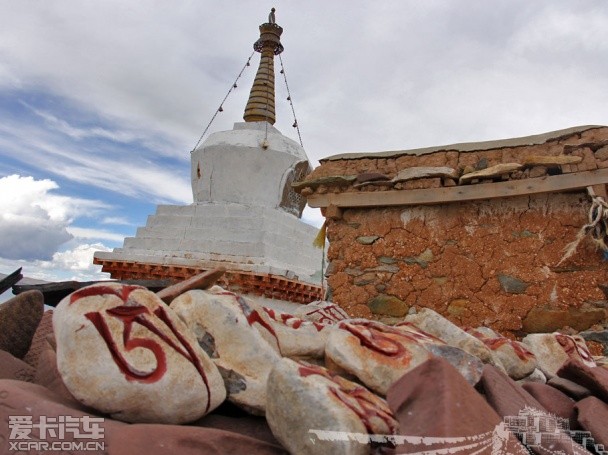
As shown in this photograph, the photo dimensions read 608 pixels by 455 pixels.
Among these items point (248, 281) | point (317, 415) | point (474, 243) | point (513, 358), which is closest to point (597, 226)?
point (474, 243)

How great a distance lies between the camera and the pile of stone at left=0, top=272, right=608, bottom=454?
141 cm

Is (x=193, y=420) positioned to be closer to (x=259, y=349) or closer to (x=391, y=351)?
(x=259, y=349)

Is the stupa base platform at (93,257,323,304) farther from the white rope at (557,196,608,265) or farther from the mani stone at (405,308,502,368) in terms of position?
the mani stone at (405,308,502,368)

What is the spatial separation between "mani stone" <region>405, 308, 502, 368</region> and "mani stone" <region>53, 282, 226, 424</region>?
1.29 m

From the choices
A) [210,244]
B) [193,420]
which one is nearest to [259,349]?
[193,420]

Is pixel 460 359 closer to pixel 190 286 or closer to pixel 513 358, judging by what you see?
pixel 513 358

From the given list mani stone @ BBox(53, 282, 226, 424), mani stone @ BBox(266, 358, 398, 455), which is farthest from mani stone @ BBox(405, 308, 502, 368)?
mani stone @ BBox(53, 282, 226, 424)

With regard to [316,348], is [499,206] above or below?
above

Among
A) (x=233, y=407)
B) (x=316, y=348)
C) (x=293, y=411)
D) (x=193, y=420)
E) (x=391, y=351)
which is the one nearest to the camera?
(x=293, y=411)

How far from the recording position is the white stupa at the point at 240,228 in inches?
384

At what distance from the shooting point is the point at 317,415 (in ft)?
4.73

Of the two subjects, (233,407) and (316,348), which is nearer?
(233,407)

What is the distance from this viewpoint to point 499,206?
4.48 m

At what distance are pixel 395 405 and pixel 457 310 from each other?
3.12m
